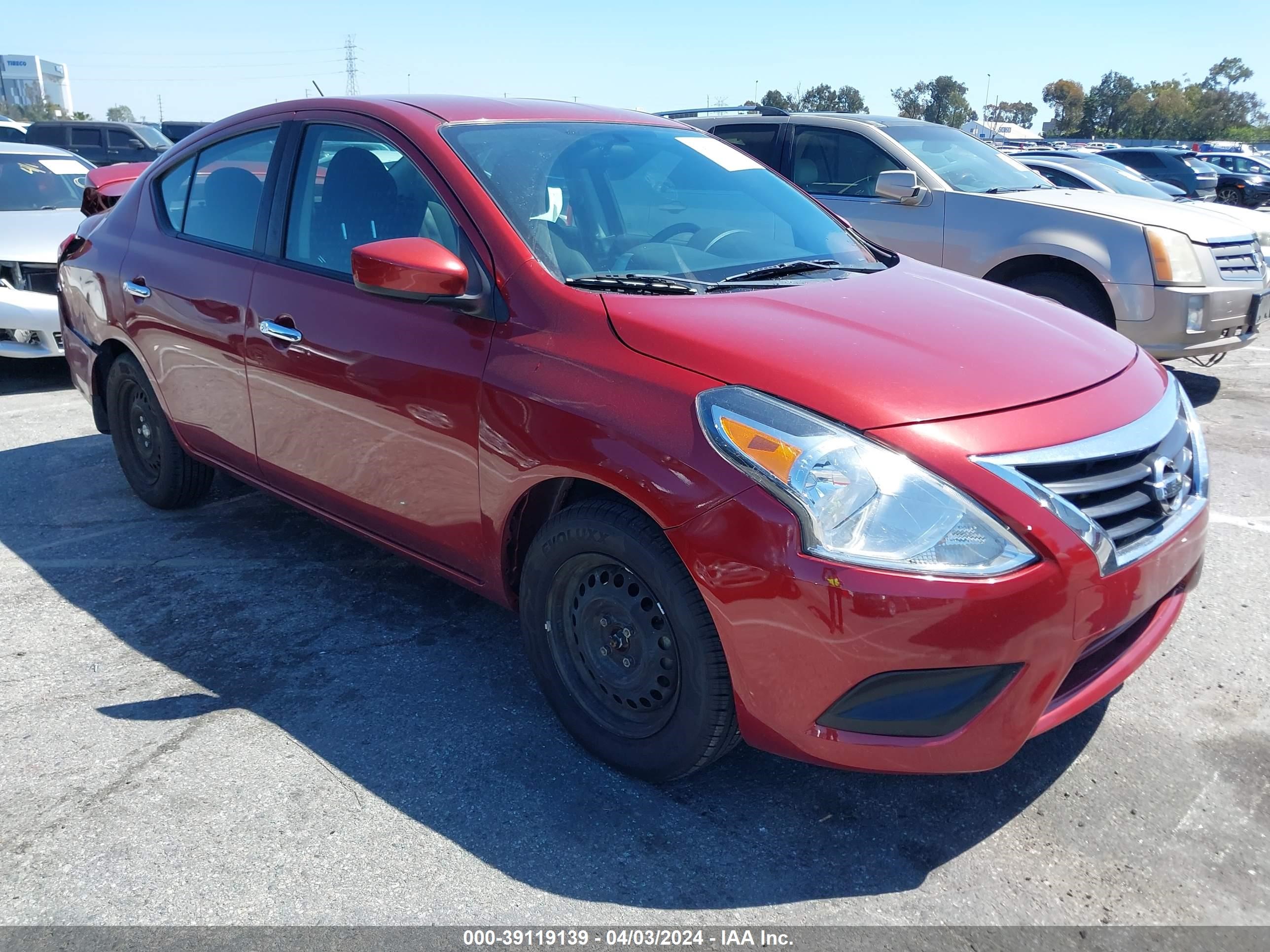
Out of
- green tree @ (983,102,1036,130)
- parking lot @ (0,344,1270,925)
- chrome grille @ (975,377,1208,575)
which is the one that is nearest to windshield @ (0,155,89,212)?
parking lot @ (0,344,1270,925)

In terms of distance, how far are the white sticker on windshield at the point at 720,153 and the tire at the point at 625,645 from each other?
5.62 ft

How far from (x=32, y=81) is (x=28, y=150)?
6595 inches

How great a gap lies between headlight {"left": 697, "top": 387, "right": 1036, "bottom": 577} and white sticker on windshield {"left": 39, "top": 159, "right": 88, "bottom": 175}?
338 inches

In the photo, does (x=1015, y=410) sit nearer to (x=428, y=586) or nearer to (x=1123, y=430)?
(x=1123, y=430)

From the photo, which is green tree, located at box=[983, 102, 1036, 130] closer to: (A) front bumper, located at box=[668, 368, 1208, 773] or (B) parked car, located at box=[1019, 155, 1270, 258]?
(B) parked car, located at box=[1019, 155, 1270, 258]

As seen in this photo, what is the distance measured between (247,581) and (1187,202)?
25.5 ft

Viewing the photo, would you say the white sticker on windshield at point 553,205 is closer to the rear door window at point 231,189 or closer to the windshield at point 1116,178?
the rear door window at point 231,189

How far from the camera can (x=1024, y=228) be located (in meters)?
6.54

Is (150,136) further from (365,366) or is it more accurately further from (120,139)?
(365,366)

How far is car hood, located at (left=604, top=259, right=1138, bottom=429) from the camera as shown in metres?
2.33

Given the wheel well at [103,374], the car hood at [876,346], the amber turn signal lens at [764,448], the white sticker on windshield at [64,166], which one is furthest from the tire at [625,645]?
the white sticker on windshield at [64,166]

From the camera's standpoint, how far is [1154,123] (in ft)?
255

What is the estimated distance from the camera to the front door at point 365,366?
9.62 ft

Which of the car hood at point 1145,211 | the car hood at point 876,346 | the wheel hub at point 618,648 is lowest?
the wheel hub at point 618,648
